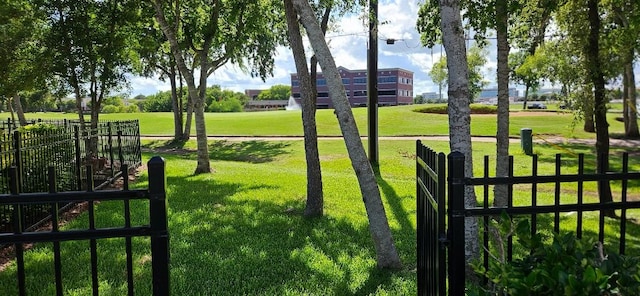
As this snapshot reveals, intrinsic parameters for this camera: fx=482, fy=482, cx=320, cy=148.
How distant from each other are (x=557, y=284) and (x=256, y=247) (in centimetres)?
450

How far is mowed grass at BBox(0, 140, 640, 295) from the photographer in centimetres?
454

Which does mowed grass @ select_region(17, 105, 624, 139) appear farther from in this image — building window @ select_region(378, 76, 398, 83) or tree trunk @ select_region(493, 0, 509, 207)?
building window @ select_region(378, 76, 398, 83)

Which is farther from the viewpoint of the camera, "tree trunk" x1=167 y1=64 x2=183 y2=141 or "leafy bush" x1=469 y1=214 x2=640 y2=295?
"tree trunk" x1=167 y1=64 x2=183 y2=141

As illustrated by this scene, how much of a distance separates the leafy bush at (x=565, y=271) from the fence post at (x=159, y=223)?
141 centimetres

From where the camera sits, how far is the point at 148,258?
5348 millimetres

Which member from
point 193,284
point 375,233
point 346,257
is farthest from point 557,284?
point 346,257

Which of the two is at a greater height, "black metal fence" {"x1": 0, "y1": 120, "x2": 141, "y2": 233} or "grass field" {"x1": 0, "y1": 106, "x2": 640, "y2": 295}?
"black metal fence" {"x1": 0, "y1": 120, "x2": 141, "y2": 233}

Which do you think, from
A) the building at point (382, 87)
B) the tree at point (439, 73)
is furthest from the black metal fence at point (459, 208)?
the building at point (382, 87)

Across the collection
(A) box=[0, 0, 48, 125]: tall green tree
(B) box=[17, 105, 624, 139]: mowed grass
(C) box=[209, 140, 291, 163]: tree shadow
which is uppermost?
(A) box=[0, 0, 48, 125]: tall green tree

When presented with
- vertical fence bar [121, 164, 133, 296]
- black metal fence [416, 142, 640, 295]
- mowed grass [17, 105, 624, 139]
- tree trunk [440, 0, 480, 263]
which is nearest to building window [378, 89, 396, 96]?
mowed grass [17, 105, 624, 139]

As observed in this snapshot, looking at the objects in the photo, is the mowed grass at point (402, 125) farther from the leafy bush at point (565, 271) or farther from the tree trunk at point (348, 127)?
the leafy bush at point (565, 271)

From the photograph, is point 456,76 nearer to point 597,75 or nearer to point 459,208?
point 459,208

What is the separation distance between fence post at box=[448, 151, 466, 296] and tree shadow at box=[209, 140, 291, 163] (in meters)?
16.6

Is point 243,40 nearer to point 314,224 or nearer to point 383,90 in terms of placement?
point 314,224
